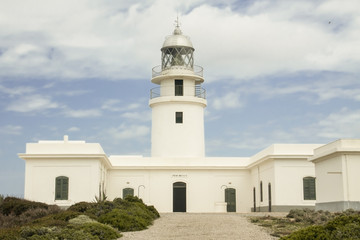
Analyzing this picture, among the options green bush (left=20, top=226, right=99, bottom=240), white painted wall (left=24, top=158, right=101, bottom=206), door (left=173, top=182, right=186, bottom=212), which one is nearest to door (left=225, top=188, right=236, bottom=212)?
door (left=173, top=182, right=186, bottom=212)

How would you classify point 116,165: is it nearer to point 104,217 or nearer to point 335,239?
point 104,217

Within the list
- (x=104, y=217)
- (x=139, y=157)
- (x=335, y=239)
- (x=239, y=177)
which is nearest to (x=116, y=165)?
(x=139, y=157)

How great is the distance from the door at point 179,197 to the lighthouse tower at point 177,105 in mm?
2056

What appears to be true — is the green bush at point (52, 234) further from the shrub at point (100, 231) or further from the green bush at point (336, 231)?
the green bush at point (336, 231)

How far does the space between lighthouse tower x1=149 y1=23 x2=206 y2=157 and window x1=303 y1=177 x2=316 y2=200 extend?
828 centimetres

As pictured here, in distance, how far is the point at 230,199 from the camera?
111 ft

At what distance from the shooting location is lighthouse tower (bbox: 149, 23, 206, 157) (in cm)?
3466

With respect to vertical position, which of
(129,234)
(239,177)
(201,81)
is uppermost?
(201,81)

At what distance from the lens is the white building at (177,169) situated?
94.4 ft

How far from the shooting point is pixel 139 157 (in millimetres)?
34125

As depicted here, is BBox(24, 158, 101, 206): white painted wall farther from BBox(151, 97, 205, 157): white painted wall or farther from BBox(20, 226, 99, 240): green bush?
BBox(20, 226, 99, 240): green bush

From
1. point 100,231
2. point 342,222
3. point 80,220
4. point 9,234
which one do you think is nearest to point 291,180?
point 80,220

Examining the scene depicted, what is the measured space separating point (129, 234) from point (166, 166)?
58.8 ft

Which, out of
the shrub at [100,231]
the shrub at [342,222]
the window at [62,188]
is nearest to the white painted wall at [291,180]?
the window at [62,188]
